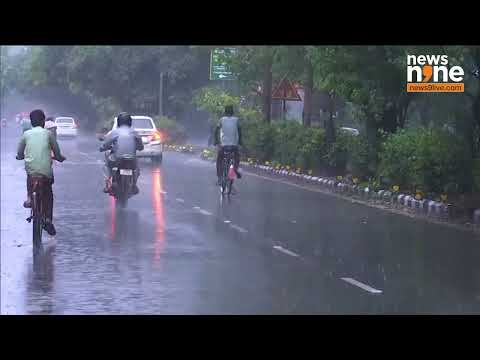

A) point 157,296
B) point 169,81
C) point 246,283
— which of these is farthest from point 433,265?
point 169,81

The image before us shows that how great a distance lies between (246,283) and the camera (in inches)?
495

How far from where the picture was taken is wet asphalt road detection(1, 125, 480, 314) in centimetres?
1126

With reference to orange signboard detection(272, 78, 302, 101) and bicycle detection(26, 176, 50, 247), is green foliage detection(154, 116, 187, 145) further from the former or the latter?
bicycle detection(26, 176, 50, 247)

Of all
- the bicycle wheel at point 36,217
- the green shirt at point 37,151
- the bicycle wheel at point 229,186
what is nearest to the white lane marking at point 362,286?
the bicycle wheel at point 36,217

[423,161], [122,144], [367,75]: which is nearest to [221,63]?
[367,75]

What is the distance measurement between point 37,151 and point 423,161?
383 inches

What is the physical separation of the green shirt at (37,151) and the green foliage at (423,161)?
930cm

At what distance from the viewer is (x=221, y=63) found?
147 feet

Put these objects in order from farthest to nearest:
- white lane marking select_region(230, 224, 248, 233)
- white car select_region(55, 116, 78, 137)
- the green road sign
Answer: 1. white car select_region(55, 116, 78, 137)
2. the green road sign
3. white lane marking select_region(230, 224, 248, 233)

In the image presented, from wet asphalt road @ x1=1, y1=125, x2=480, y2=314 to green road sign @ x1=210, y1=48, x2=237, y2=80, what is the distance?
58.7 feet

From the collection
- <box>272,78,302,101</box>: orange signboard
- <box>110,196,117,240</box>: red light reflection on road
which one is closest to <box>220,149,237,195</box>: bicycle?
<box>110,196,117,240</box>: red light reflection on road

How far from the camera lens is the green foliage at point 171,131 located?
2473 inches

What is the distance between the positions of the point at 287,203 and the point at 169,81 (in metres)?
48.9
